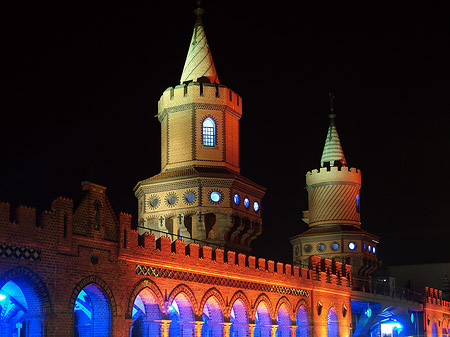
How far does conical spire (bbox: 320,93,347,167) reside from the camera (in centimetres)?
5862

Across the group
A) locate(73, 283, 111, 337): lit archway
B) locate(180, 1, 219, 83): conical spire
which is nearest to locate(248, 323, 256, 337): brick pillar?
locate(73, 283, 111, 337): lit archway

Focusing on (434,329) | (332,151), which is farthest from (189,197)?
(434,329)

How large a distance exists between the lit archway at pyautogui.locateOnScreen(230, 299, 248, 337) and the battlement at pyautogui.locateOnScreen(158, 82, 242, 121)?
11.5m

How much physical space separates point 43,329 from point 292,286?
745 inches

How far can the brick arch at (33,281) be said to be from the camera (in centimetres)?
2356

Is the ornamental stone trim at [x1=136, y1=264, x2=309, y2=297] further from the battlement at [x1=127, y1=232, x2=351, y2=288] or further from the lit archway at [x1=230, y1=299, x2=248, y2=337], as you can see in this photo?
the lit archway at [x1=230, y1=299, x2=248, y2=337]

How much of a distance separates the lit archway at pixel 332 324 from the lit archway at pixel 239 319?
33.2 feet

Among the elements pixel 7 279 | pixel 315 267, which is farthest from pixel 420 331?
pixel 7 279

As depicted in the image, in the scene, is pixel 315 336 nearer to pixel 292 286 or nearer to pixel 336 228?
pixel 292 286

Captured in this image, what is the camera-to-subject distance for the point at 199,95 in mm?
41812

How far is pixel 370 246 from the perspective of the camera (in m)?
57.0

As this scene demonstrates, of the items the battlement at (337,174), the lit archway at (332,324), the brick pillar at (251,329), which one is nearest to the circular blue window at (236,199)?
the brick pillar at (251,329)

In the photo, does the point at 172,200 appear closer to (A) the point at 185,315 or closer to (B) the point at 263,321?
(B) the point at 263,321

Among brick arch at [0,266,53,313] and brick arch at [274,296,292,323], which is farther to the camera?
brick arch at [274,296,292,323]
